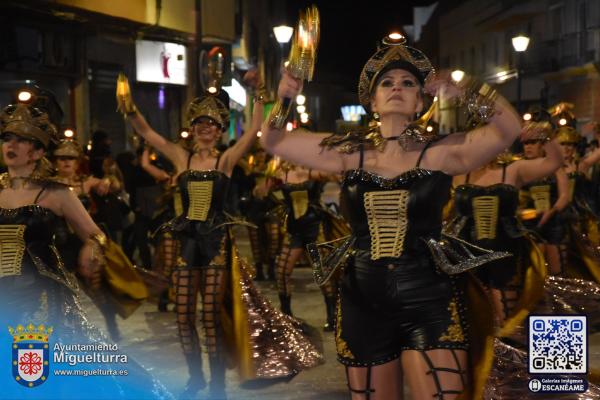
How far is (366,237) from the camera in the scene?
4719mm

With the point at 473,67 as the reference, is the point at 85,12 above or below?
below

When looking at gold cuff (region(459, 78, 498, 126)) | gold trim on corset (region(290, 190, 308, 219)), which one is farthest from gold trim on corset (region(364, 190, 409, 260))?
gold trim on corset (region(290, 190, 308, 219))

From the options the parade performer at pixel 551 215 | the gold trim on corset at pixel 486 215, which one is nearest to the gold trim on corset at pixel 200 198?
the gold trim on corset at pixel 486 215

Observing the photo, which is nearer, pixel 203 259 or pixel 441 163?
pixel 441 163

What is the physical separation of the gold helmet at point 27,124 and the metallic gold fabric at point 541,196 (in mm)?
6502

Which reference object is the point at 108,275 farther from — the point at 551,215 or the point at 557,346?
the point at 551,215

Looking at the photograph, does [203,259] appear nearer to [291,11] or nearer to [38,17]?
[38,17]

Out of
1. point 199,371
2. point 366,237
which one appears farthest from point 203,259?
point 366,237

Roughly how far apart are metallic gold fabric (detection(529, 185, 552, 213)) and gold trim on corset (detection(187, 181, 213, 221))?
15.3 ft

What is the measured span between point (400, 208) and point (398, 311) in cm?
48

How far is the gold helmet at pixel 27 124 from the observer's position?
6031 millimetres

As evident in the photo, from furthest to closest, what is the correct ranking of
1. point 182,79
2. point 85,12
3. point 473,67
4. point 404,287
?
point 473,67, point 182,79, point 85,12, point 404,287

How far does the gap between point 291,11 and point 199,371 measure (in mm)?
56977

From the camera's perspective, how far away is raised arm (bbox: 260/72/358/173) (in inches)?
192
